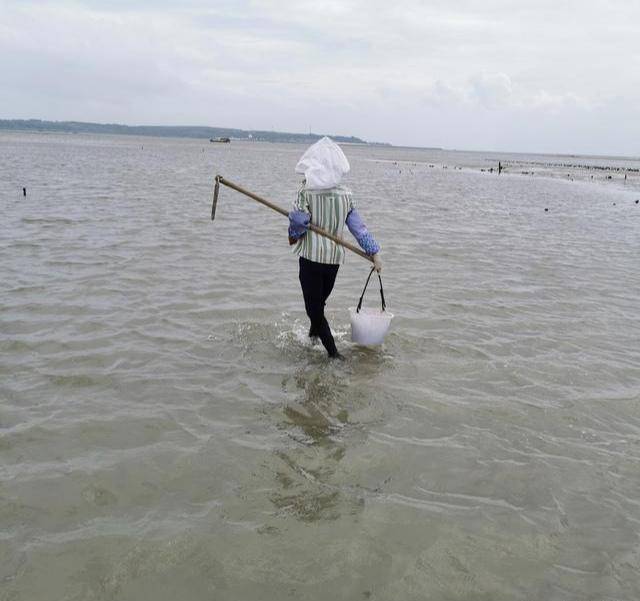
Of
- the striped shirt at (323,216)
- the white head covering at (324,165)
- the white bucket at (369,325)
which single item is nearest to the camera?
the white head covering at (324,165)

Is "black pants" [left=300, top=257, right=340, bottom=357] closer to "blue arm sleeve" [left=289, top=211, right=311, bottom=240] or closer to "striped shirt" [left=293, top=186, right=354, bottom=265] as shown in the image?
"striped shirt" [left=293, top=186, right=354, bottom=265]

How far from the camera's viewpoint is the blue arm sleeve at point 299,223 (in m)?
5.52

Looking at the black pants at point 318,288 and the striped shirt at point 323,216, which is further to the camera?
the black pants at point 318,288

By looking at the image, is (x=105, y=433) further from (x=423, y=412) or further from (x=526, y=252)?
(x=526, y=252)

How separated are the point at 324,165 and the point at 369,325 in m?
1.97

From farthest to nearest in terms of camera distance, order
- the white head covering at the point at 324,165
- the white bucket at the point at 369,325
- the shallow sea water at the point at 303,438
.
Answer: the white bucket at the point at 369,325 < the white head covering at the point at 324,165 < the shallow sea water at the point at 303,438

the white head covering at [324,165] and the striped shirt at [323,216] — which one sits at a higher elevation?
the white head covering at [324,165]

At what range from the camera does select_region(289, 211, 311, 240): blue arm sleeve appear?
552cm

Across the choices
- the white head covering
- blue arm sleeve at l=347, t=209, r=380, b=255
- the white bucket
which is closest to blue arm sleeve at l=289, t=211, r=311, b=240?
the white head covering

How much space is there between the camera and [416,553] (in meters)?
Answer: 3.29

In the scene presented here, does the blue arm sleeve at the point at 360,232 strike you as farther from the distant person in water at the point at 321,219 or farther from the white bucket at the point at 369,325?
the white bucket at the point at 369,325

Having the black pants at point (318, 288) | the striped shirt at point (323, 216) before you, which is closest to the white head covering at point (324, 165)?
the striped shirt at point (323, 216)

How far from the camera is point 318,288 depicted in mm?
5922

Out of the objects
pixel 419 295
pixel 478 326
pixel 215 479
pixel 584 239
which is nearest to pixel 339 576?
pixel 215 479
